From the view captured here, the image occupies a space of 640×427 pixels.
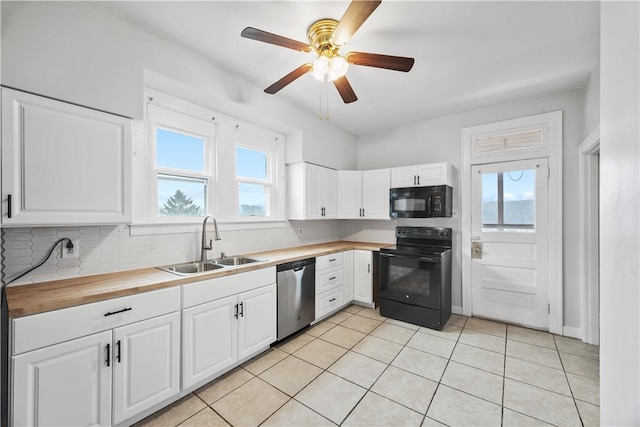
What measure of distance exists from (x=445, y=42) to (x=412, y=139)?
1937mm

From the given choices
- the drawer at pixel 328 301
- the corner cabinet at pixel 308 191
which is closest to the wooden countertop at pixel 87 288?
the drawer at pixel 328 301

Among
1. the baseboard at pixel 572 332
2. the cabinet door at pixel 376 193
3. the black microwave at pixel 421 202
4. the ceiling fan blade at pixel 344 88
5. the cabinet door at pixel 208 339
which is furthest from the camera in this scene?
the cabinet door at pixel 376 193

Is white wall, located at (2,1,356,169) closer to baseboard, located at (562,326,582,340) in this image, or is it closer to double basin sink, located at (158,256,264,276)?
double basin sink, located at (158,256,264,276)

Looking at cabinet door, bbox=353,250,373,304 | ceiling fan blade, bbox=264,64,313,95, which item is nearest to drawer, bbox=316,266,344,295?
cabinet door, bbox=353,250,373,304

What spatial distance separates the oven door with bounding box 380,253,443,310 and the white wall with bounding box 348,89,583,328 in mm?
714

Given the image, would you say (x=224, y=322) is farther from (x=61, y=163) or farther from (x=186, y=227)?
(x=61, y=163)

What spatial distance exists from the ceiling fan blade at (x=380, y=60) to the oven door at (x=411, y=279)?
2.12 metres

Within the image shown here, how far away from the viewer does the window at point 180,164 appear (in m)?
2.56

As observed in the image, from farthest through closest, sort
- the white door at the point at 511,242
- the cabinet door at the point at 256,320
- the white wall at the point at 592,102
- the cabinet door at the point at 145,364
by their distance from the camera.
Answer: the white door at the point at 511,242, the white wall at the point at 592,102, the cabinet door at the point at 256,320, the cabinet door at the point at 145,364

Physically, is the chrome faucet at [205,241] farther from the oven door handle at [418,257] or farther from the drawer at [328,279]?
the oven door handle at [418,257]

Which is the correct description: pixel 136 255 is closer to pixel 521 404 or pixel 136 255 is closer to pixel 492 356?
pixel 521 404

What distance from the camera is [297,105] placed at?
11.5 feet

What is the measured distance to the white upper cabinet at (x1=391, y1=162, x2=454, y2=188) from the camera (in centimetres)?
346

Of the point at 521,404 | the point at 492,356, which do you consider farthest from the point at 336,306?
the point at 521,404
